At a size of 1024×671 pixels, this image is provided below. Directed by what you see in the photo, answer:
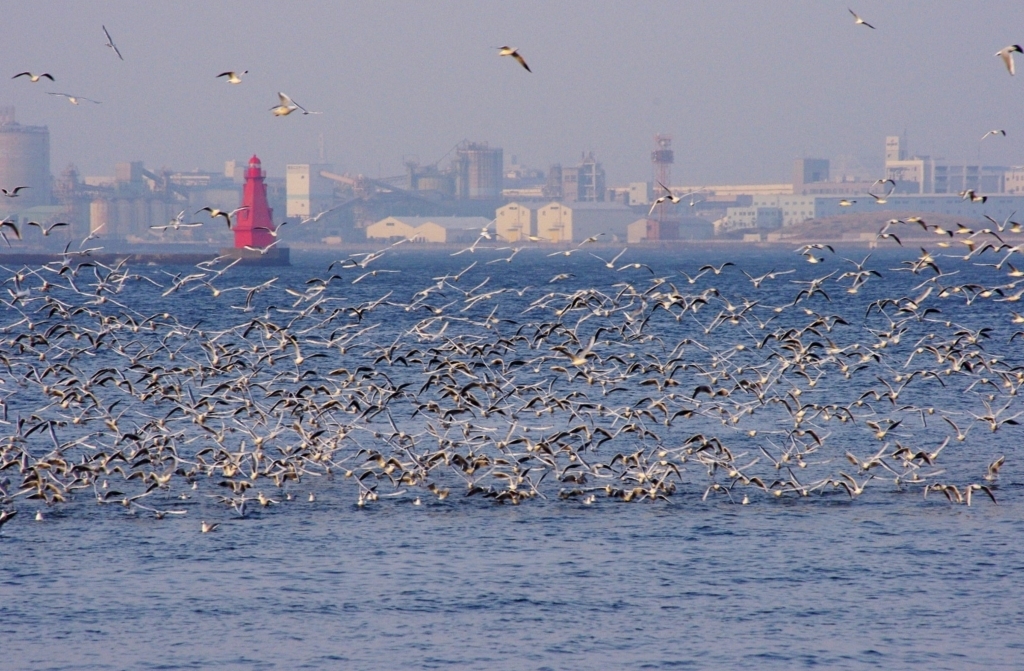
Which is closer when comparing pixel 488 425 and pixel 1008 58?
pixel 1008 58

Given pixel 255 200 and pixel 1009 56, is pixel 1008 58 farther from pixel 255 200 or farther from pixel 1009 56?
pixel 255 200

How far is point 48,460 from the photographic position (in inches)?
1038

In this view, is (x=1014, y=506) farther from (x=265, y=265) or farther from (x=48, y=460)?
(x=265, y=265)

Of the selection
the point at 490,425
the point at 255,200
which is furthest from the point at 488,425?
the point at 255,200

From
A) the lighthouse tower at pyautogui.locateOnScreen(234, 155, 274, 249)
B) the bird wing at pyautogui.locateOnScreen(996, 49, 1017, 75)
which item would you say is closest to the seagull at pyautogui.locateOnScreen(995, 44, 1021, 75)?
the bird wing at pyautogui.locateOnScreen(996, 49, 1017, 75)

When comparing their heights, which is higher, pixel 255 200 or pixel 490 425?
pixel 255 200

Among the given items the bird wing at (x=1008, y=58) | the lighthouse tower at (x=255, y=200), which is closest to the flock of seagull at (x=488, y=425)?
the bird wing at (x=1008, y=58)

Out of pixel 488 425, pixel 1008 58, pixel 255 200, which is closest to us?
pixel 1008 58

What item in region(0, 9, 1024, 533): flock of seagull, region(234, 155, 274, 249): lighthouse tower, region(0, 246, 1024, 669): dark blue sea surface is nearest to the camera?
region(0, 246, 1024, 669): dark blue sea surface

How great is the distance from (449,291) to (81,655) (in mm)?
89316

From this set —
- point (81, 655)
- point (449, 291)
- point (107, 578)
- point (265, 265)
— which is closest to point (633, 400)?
point (107, 578)

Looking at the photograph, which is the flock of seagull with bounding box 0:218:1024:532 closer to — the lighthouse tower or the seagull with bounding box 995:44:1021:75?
the seagull with bounding box 995:44:1021:75

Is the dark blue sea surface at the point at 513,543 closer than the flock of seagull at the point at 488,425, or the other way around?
the dark blue sea surface at the point at 513,543

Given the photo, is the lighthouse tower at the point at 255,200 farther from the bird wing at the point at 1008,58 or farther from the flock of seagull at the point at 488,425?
the bird wing at the point at 1008,58
